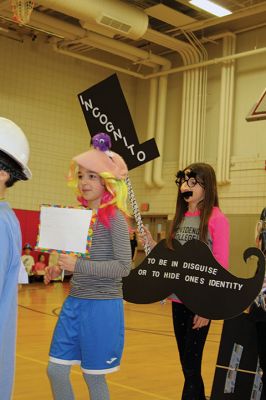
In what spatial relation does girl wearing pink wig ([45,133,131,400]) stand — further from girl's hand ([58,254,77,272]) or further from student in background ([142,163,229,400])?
student in background ([142,163,229,400])

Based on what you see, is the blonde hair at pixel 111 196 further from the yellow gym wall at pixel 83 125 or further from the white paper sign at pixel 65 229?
the yellow gym wall at pixel 83 125

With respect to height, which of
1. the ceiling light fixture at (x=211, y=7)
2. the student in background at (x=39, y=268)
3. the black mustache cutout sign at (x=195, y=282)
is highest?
the ceiling light fixture at (x=211, y=7)

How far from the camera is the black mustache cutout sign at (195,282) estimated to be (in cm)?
313

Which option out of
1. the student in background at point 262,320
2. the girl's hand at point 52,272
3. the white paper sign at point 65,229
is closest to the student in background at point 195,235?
→ the student in background at point 262,320

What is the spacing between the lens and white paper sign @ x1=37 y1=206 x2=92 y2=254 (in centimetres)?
253

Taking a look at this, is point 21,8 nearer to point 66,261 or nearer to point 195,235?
point 195,235

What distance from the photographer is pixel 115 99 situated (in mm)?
3553

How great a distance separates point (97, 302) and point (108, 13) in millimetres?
9786

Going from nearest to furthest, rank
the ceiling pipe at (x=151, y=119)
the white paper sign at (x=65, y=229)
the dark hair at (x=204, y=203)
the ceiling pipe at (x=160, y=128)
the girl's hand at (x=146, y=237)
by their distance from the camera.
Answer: the white paper sign at (x=65, y=229)
the dark hair at (x=204, y=203)
the girl's hand at (x=146, y=237)
the ceiling pipe at (x=160, y=128)
the ceiling pipe at (x=151, y=119)

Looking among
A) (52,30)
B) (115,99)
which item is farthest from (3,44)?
(115,99)

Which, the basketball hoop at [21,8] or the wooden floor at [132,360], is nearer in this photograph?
the wooden floor at [132,360]

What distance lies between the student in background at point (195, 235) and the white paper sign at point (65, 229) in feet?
3.27

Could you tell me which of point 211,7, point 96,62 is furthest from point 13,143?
point 96,62

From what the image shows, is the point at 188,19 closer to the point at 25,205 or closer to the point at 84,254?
the point at 25,205
